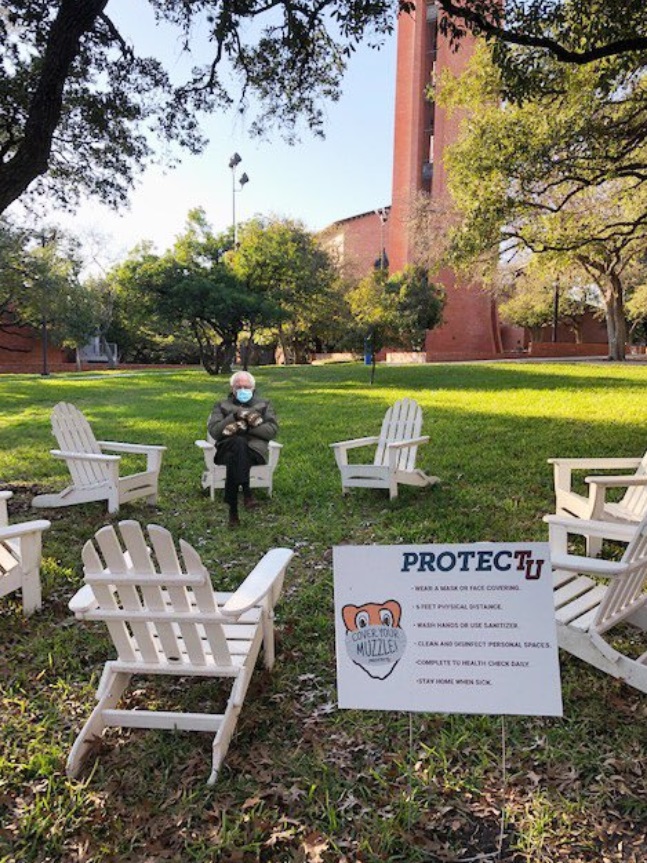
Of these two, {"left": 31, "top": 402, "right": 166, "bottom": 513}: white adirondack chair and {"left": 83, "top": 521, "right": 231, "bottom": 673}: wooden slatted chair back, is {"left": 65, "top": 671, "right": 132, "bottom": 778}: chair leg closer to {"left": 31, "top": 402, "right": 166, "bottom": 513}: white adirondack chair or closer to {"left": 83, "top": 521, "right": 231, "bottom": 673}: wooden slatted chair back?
{"left": 83, "top": 521, "right": 231, "bottom": 673}: wooden slatted chair back

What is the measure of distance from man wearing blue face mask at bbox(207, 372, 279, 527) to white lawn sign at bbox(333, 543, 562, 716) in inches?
144

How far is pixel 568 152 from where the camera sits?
923cm

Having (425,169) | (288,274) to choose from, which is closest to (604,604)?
(288,274)

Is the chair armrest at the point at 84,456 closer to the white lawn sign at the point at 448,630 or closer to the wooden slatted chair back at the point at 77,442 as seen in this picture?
the wooden slatted chair back at the point at 77,442

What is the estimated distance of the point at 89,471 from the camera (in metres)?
6.22

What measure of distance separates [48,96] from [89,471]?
379 centimetres

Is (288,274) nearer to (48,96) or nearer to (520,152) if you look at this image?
(520,152)

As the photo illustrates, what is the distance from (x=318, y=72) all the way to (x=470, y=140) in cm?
329

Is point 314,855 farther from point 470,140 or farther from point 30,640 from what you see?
point 470,140

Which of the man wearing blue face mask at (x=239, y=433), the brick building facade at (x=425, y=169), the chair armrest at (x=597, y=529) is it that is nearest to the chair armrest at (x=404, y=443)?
the man wearing blue face mask at (x=239, y=433)

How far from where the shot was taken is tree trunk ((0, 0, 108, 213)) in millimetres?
5746

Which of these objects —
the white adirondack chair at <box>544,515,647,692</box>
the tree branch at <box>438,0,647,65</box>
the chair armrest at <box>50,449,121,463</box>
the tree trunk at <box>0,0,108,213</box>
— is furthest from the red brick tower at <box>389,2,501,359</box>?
the white adirondack chair at <box>544,515,647,692</box>

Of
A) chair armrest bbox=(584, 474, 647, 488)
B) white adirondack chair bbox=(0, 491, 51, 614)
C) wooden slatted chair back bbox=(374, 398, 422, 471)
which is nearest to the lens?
white adirondack chair bbox=(0, 491, 51, 614)

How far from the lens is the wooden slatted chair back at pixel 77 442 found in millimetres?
6162
